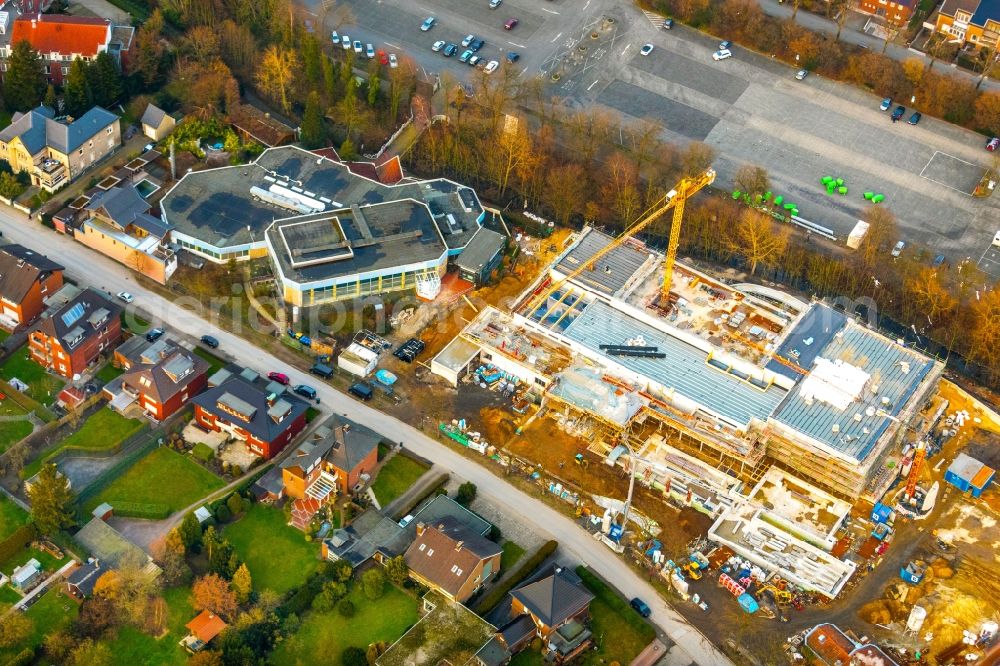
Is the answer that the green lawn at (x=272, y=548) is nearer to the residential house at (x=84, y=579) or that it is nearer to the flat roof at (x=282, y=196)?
the residential house at (x=84, y=579)

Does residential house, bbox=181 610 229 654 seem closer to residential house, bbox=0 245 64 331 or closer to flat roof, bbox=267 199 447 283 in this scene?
flat roof, bbox=267 199 447 283

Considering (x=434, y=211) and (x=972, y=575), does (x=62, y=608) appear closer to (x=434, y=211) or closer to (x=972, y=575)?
Result: (x=434, y=211)

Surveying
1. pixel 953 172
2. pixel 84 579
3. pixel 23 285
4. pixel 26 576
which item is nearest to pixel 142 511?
pixel 84 579

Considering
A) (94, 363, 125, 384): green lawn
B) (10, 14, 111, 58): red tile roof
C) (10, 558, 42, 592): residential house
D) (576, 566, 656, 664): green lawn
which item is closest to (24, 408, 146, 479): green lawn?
(94, 363, 125, 384): green lawn

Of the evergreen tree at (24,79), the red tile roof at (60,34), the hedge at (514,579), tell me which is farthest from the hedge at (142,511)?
the red tile roof at (60,34)

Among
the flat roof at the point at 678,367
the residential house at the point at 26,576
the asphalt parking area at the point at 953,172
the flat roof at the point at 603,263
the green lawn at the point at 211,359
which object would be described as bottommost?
the residential house at the point at 26,576

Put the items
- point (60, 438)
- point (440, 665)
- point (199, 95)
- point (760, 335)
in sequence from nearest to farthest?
point (440, 665), point (60, 438), point (760, 335), point (199, 95)

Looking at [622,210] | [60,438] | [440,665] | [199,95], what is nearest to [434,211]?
[622,210]
